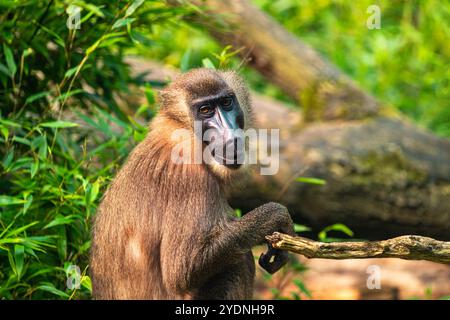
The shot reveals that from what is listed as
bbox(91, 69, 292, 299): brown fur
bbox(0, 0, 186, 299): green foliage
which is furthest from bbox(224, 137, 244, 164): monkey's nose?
bbox(0, 0, 186, 299): green foliage

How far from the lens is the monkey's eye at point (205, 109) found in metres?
5.86

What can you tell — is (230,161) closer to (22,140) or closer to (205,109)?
(205,109)

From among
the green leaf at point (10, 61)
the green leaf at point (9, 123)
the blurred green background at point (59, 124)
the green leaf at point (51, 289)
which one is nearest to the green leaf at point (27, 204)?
the blurred green background at point (59, 124)

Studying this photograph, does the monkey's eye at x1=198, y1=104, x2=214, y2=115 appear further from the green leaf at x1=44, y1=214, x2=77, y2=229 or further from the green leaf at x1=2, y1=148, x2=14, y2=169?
the green leaf at x1=2, y1=148, x2=14, y2=169

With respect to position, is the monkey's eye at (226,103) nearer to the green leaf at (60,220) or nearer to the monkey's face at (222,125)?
the monkey's face at (222,125)

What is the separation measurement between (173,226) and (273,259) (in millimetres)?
836

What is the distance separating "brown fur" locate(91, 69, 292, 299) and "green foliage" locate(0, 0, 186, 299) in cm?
43

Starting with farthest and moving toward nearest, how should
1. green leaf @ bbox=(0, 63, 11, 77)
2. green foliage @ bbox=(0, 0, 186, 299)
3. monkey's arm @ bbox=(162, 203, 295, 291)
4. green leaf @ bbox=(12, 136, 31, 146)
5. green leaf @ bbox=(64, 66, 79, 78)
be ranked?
green leaf @ bbox=(0, 63, 11, 77), green leaf @ bbox=(64, 66, 79, 78), green leaf @ bbox=(12, 136, 31, 146), green foliage @ bbox=(0, 0, 186, 299), monkey's arm @ bbox=(162, 203, 295, 291)

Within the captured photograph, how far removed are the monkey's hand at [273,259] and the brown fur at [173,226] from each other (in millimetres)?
188

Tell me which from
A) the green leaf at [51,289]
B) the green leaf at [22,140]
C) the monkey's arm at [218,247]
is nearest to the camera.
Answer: the monkey's arm at [218,247]

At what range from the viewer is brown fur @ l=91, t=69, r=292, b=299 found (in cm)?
559

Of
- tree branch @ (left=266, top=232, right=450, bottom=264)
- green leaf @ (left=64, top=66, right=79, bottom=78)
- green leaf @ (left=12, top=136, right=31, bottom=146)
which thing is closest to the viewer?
tree branch @ (left=266, top=232, right=450, bottom=264)

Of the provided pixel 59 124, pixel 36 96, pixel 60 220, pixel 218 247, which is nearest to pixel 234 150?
pixel 218 247

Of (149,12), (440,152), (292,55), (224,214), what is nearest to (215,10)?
(292,55)
